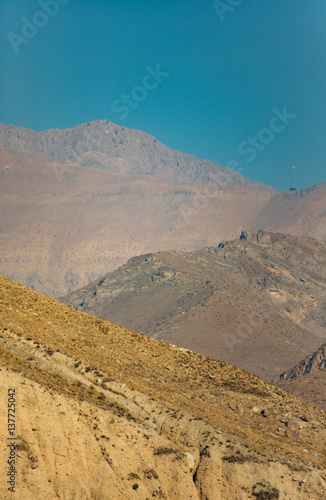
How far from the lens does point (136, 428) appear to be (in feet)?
83.7

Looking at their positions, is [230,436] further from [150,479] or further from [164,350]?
[164,350]

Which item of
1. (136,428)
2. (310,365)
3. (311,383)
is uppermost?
(310,365)

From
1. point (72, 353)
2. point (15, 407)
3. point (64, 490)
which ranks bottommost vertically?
point (64, 490)

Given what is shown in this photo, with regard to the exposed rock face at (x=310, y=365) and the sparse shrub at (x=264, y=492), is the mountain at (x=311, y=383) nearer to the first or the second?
the exposed rock face at (x=310, y=365)

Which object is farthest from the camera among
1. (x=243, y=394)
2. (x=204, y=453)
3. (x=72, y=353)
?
(x=243, y=394)

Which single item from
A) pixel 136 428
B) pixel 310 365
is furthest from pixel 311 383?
pixel 136 428

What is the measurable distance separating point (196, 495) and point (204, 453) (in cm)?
215

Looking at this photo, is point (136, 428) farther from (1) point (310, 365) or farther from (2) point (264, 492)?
(1) point (310, 365)

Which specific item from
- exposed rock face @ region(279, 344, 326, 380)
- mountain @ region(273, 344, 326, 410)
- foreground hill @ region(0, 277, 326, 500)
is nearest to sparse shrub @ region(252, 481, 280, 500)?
foreground hill @ region(0, 277, 326, 500)

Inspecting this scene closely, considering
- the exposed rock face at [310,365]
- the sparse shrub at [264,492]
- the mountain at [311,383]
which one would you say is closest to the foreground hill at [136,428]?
the sparse shrub at [264,492]

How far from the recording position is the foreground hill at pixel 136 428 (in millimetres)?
22500

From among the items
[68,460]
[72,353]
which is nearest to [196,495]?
[68,460]

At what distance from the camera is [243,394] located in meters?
36.5

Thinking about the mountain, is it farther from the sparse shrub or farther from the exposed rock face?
the sparse shrub
